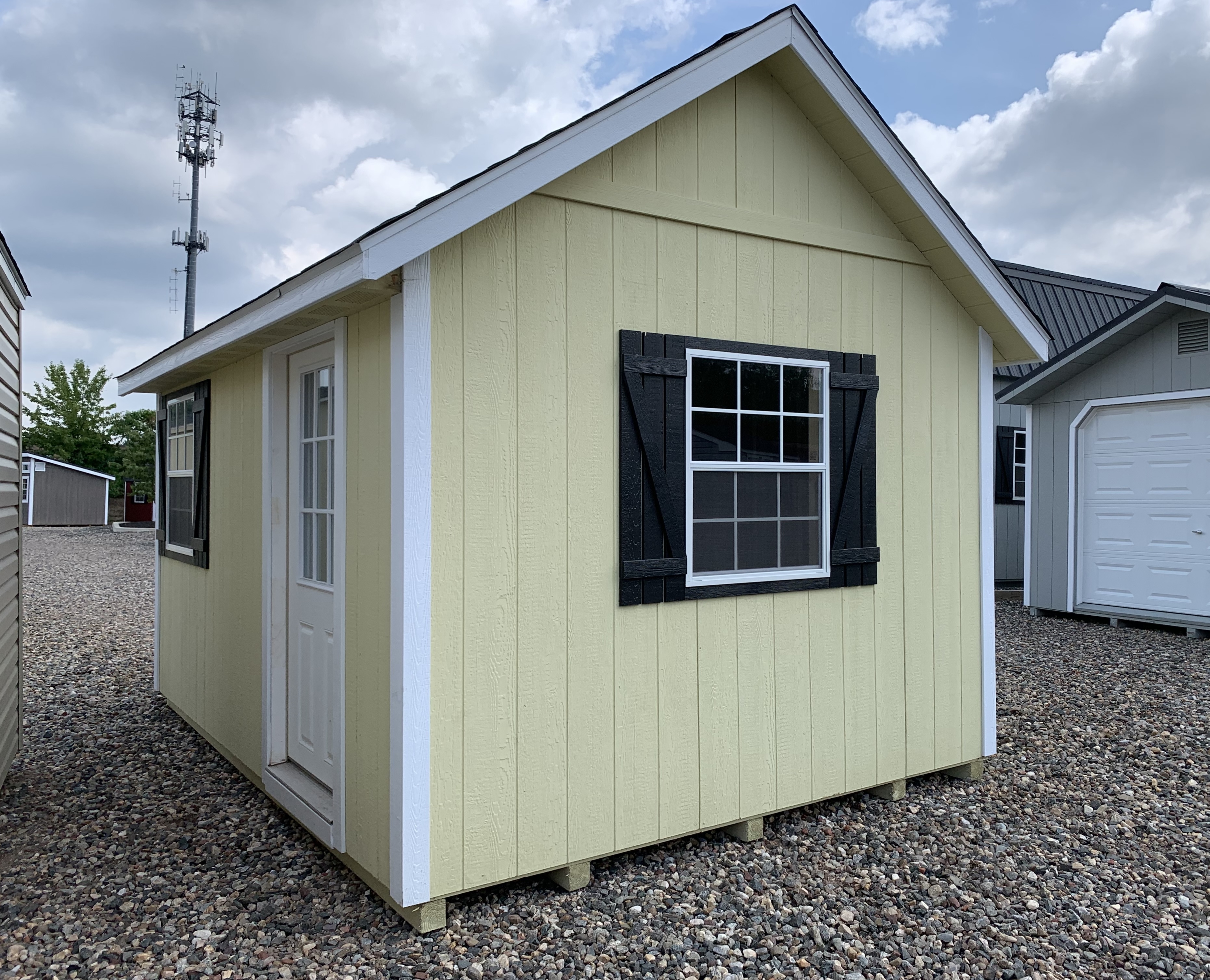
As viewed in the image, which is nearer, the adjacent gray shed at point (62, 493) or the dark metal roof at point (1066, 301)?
the dark metal roof at point (1066, 301)

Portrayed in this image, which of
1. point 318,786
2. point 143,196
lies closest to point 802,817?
point 318,786

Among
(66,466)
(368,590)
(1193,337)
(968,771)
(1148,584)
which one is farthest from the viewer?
(66,466)

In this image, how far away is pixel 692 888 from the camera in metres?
3.40

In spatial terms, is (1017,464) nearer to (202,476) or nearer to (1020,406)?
(1020,406)

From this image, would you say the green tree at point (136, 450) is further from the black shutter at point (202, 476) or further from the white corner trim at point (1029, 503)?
the white corner trim at point (1029, 503)

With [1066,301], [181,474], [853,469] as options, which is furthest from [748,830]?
[1066,301]

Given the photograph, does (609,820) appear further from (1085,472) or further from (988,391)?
(1085,472)

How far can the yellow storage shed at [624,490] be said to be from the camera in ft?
10.2

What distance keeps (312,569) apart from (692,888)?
228 centimetres

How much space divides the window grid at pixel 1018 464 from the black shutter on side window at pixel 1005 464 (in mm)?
48

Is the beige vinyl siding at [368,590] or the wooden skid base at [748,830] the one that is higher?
the beige vinyl siding at [368,590]

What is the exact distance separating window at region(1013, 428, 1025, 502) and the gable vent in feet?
16.5

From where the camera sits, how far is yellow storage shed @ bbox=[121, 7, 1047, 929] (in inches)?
122

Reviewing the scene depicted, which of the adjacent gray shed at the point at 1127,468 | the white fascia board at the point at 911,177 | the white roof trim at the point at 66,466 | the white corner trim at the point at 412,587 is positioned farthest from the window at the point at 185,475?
the white roof trim at the point at 66,466
